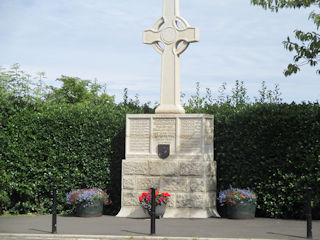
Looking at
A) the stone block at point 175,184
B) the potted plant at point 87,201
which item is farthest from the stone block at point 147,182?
the potted plant at point 87,201

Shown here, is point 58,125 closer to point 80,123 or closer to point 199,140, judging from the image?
point 80,123

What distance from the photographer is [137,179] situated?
1390 cm

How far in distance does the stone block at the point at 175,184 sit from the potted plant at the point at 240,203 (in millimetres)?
998

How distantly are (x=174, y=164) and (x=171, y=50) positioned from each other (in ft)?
10.4

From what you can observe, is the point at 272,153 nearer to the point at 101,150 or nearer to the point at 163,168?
the point at 163,168

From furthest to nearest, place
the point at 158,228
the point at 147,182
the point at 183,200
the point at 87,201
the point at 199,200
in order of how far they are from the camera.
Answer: the point at 147,182 → the point at 87,201 → the point at 183,200 → the point at 199,200 → the point at 158,228

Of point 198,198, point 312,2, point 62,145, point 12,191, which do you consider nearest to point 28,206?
point 12,191

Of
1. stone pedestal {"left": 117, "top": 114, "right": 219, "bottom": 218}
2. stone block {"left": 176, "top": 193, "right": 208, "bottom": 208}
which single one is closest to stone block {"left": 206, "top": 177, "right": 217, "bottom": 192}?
stone pedestal {"left": 117, "top": 114, "right": 219, "bottom": 218}

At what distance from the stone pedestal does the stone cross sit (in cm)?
42

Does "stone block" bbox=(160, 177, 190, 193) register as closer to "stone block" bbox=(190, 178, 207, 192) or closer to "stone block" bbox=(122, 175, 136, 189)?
"stone block" bbox=(190, 178, 207, 192)

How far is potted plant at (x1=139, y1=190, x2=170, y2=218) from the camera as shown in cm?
1310

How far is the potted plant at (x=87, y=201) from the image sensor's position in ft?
44.8

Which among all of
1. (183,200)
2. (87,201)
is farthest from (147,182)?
(87,201)

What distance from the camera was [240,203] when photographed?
12969 mm
